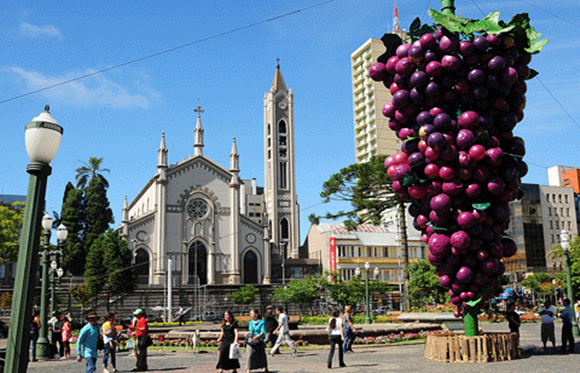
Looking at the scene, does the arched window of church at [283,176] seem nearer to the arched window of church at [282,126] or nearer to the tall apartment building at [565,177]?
the arched window of church at [282,126]

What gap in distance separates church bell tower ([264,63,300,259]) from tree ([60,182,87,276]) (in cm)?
2439

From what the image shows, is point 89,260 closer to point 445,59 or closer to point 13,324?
point 445,59

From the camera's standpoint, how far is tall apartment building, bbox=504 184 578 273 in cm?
8638

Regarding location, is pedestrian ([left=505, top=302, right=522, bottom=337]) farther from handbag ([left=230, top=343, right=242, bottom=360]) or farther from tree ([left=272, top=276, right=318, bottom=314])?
tree ([left=272, top=276, right=318, bottom=314])

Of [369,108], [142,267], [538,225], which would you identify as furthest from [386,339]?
[369,108]

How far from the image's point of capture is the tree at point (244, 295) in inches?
2271

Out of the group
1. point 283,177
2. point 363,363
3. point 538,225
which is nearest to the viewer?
point 363,363

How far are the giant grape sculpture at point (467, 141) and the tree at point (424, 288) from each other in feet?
72.3

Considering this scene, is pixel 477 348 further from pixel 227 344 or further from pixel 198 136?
pixel 198 136

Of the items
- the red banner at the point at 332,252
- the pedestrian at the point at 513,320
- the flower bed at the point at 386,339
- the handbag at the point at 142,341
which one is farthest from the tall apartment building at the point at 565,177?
the handbag at the point at 142,341

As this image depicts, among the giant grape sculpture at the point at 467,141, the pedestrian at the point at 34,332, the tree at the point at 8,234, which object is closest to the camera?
the giant grape sculpture at the point at 467,141

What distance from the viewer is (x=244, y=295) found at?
5784cm

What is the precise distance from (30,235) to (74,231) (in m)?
61.6

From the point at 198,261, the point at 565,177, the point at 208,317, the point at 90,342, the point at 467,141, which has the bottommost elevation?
the point at 208,317
